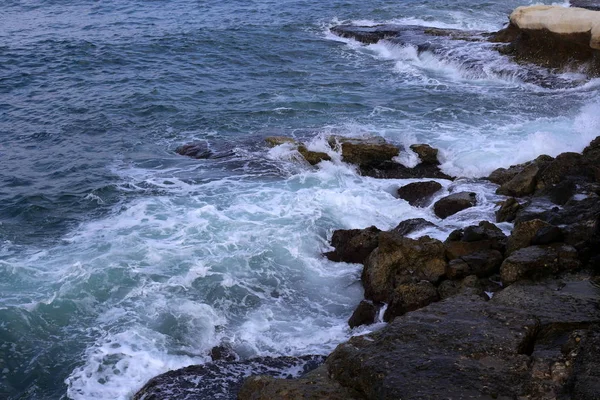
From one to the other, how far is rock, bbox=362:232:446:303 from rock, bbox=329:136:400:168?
5.16 meters

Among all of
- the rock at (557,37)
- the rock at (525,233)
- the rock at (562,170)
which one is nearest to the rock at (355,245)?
the rock at (525,233)

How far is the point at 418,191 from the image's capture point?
14.9 meters

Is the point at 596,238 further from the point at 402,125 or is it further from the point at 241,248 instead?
the point at 402,125

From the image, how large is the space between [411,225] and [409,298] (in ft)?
9.79

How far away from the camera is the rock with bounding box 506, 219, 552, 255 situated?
11086 millimetres

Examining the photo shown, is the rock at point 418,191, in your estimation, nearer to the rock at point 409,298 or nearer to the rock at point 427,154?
the rock at point 427,154

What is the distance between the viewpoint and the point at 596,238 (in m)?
10.6

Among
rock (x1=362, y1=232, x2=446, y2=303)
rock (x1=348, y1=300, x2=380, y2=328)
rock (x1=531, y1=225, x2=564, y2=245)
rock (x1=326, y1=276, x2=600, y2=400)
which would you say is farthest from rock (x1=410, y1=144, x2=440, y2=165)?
rock (x1=326, y1=276, x2=600, y2=400)

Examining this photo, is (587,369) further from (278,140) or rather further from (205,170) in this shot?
(278,140)

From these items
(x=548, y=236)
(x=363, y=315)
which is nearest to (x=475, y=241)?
(x=548, y=236)

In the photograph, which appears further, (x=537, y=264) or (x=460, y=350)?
(x=537, y=264)

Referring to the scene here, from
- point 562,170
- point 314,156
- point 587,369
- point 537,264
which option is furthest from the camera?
point 314,156

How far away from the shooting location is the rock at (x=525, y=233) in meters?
11.1

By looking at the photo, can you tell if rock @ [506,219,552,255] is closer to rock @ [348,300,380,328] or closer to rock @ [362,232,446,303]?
rock @ [362,232,446,303]
